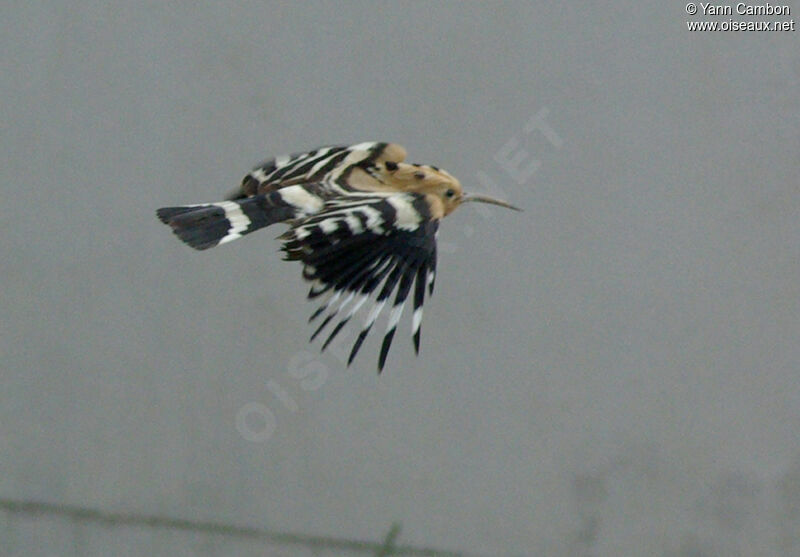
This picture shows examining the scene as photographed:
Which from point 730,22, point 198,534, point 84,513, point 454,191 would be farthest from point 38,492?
point 454,191

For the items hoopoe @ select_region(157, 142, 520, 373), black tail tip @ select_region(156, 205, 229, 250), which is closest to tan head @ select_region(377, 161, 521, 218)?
hoopoe @ select_region(157, 142, 520, 373)

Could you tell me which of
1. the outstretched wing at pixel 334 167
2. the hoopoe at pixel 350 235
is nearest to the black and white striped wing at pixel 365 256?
the hoopoe at pixel 350 235

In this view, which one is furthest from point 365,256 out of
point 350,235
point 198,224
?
point 198,224

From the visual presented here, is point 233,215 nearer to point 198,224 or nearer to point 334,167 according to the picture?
point 198,224

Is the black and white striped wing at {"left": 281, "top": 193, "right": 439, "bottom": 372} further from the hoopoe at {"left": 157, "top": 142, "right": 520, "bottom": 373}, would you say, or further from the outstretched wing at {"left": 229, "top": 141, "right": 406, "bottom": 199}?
the outstretched wing at {"left": 229, "top": 141, "right": 406, "bottom": 199}

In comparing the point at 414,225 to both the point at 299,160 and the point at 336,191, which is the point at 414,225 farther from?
the point at 299,160

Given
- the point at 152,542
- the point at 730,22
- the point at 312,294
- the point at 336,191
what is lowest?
the point at 152,542
